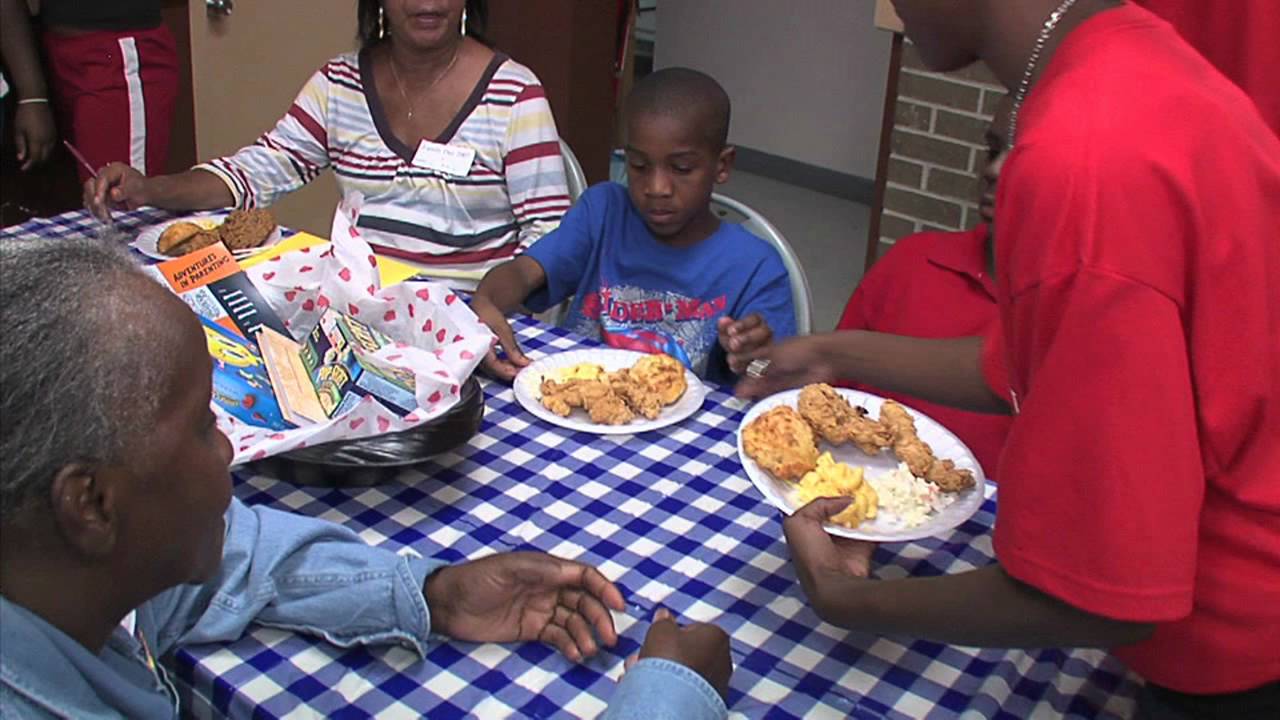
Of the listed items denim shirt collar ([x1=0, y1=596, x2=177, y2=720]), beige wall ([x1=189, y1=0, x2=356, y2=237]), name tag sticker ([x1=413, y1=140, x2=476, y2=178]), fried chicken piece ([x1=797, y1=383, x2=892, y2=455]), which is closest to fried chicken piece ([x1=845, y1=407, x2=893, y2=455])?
fried chicken piece ([x1=797, y1=383, x2=892, y2=455])

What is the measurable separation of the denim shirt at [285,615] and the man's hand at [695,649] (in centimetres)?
3

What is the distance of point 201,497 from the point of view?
0.89m

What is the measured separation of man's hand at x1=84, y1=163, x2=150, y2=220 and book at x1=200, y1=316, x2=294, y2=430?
91 cm

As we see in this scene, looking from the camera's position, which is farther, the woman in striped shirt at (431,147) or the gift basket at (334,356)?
the woman in striped shirt at (431,147)

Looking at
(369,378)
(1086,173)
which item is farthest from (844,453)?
(1086,173)

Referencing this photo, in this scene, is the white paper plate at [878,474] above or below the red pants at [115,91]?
below

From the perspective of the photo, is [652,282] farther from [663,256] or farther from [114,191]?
[114,191]

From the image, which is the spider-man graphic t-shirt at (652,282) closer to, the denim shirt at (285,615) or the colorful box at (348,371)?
the colorful box at (348,371)

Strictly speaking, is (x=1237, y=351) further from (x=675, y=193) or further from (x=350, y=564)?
(x=675, y=193)

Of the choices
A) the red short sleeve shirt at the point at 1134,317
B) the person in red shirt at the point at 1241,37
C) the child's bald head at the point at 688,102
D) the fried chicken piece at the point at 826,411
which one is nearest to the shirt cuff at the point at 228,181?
the child's bald head at the point at 688,102

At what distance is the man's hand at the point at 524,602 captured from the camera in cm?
116

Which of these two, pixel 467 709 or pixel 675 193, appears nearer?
pixel 467 709

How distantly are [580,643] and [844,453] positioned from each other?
0.52 metres

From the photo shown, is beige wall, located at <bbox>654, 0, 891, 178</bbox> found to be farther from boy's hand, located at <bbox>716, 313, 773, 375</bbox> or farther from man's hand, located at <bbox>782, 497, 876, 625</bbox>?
man's hand, located at <bbox>782, 497, 876, 625</bbox>
